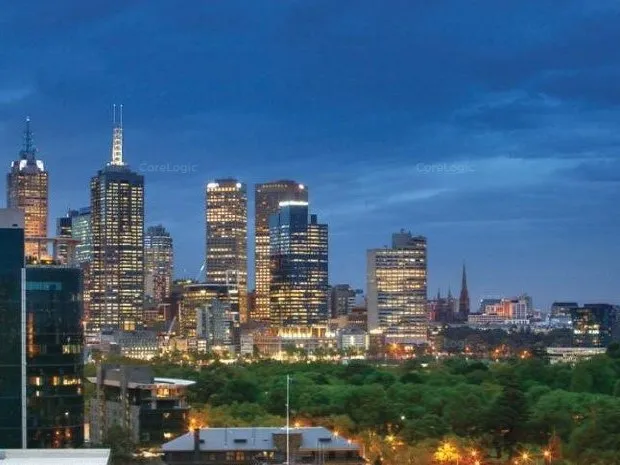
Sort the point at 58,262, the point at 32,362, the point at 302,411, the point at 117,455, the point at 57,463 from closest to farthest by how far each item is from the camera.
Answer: the point at 57,463
the point at 32,362
the point at 58,262
the point at 117,455
the point at 302,411

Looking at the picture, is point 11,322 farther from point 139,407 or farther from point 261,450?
point 139,407

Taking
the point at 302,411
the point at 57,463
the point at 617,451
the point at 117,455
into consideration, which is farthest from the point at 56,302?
the point at 302,411

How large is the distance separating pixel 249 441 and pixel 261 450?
1.03 meters

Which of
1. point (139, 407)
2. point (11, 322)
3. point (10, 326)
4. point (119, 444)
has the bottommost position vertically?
point (119, 444)

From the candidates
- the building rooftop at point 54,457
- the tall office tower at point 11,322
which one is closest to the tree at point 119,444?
the tall office tower at point 11,322

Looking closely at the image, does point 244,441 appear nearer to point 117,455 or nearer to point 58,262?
point 117,455

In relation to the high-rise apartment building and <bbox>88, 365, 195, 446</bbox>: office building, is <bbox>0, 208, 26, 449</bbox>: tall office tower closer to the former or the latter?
the high-rise apartment building

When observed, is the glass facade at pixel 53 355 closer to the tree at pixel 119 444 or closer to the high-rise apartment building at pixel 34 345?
the high-rise apartment building at pixel 34 345

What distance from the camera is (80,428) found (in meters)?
50.7

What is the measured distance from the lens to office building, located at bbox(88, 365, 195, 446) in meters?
71.6

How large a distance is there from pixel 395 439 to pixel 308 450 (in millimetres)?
14021

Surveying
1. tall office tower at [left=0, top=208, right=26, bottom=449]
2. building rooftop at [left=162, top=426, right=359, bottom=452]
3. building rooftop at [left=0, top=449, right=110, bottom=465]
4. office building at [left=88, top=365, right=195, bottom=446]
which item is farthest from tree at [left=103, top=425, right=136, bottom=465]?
building rooftop at [left=0, top=449, right=110, bottom=465]

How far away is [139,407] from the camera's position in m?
72.7

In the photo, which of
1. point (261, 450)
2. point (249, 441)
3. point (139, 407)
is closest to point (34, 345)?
point (261, 450)
